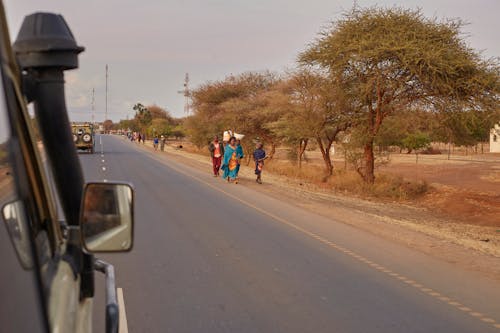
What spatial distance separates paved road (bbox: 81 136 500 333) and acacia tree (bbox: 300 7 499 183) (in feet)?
43.4

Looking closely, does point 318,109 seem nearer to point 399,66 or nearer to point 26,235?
point 399,66

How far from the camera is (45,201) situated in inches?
90.3

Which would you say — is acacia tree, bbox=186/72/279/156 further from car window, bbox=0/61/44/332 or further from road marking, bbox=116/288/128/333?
car window, bbox=0/61/44/332

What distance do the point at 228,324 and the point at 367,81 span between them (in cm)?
2094

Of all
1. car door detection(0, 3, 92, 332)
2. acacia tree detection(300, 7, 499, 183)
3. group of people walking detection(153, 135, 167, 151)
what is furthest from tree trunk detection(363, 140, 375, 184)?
group of people walking detection(153, 135, 167, 151)

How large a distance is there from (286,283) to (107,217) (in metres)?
5.45

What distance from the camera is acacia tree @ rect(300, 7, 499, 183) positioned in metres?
24.2

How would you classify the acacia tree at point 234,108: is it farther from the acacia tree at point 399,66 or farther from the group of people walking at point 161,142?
the acacia tree at point 399,66

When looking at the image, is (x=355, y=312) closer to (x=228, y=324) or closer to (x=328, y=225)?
(x=228, y=324)

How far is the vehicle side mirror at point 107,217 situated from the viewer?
2.25 m

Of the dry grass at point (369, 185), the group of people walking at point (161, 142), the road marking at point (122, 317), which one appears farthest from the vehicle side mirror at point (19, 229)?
the group of people walking at point (161, 142)

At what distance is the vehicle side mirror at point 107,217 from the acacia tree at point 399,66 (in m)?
22.4

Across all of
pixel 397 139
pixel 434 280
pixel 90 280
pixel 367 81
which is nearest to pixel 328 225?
pixel 434 280

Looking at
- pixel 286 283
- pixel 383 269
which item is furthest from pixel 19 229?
pixel 383 269
